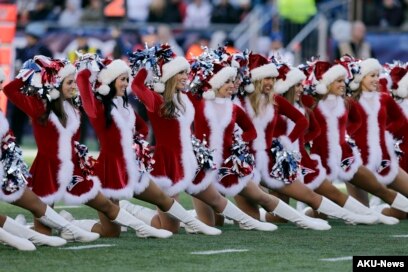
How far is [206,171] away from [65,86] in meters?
1.28

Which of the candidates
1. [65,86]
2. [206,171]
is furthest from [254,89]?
[65,86]

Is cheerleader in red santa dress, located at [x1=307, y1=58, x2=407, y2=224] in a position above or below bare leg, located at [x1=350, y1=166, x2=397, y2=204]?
above

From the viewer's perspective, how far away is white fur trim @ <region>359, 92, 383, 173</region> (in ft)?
36.5

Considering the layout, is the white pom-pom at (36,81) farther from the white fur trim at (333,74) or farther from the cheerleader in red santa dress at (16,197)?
the white fur trim at (333,74)

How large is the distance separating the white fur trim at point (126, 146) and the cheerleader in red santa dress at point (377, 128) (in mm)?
2261

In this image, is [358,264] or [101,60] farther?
[101,60]

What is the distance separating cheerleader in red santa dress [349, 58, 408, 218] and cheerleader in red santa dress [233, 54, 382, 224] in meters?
0.70

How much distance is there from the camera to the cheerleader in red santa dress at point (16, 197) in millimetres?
8789

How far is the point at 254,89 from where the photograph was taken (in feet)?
34.7

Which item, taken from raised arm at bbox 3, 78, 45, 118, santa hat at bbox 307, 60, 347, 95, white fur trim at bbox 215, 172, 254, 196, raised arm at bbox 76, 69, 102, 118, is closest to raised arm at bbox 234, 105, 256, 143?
white fur trim at bbox 215, 172, 254, 196

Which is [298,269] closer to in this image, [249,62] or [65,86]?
[65,86]

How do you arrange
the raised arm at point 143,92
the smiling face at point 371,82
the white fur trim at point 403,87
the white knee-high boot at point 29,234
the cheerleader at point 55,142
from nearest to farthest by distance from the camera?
1. the white knee-high boot at point 29,234
2. the cheerleader at point 55,142
3. the raised arm at point 143,92
4. the smiling face at point 371,82
5. the white fur trim at point 403,87

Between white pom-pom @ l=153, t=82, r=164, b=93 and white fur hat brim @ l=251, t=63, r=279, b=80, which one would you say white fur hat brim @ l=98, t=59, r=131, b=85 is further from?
white fur hat brim @ l=251, t=63, r=279, b=80

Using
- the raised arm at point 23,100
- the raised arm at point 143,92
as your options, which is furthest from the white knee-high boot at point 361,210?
the raised arm at point 23,100
